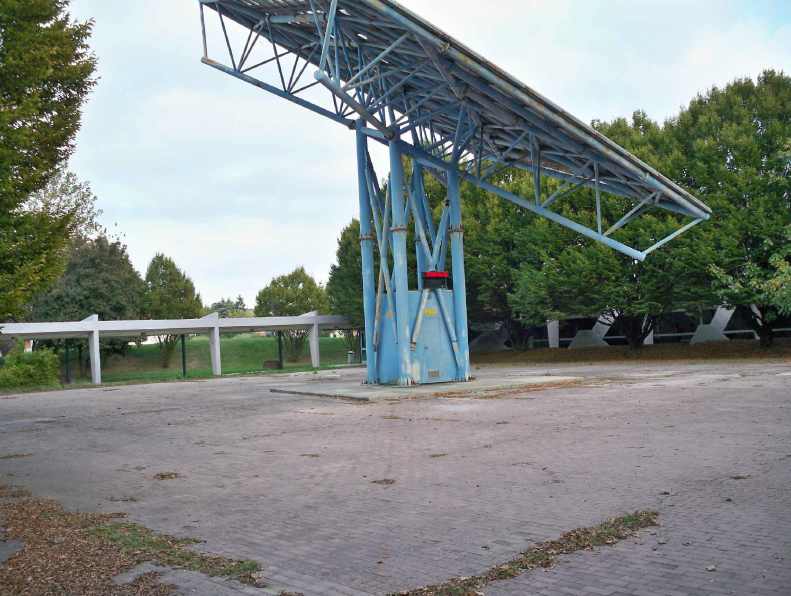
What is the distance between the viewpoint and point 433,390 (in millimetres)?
19000

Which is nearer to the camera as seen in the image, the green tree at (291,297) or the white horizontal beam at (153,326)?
the white horizontal beam at (153,326)

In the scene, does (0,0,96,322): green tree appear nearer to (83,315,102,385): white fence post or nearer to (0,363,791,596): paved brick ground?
(0,363,791,596): paved brick ground

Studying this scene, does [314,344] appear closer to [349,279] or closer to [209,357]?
[349,279]

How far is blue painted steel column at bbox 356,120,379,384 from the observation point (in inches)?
858

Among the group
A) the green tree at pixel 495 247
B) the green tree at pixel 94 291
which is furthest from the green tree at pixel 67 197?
the green tree at pixel 495 247

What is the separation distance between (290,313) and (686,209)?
54.8m

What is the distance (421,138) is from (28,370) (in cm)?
2343

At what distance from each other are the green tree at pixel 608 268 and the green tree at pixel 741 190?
4.96ft

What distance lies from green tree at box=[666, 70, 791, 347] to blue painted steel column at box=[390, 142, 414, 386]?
53.1 feet

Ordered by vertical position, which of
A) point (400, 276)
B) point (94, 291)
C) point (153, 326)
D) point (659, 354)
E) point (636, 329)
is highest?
point (94, 291)

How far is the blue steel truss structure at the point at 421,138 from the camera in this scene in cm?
1780

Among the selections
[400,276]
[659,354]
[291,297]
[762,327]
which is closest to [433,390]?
[400,276]

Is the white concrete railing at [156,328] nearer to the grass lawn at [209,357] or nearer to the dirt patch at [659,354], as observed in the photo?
the grass lawn at [209,357]

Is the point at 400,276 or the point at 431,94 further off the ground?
the point at 431,94
